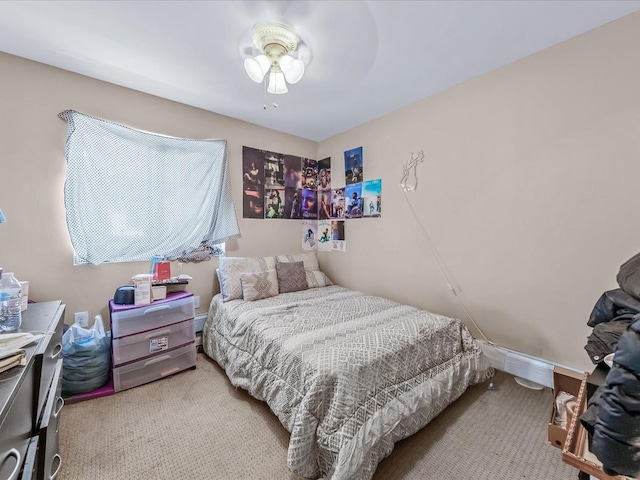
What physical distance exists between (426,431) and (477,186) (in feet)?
5.90

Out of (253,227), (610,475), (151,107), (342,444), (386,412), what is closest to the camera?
(610,475)

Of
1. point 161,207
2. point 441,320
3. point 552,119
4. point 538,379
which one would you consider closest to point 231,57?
point 161,207

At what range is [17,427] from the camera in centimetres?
82

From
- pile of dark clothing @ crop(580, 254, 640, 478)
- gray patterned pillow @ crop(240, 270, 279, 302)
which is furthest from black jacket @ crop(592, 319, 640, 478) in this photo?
gray patterned pillow @ crop(240, 270, 279, 302)

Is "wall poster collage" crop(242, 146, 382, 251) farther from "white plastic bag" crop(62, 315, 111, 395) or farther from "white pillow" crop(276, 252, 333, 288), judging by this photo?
"white plastic bag" crop(62, 315, 111, 395)

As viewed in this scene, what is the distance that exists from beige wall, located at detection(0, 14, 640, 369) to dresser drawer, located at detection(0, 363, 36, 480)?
150 cm

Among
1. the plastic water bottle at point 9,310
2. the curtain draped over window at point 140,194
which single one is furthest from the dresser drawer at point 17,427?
the curtain draped over window at point 140,194

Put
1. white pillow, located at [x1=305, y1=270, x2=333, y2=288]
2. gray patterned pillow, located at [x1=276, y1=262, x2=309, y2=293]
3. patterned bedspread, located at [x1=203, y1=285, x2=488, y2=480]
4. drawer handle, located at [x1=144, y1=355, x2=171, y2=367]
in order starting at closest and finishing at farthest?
patterned bedspread, located at [x1=203, y1=285, x2=488, y2=480] < drawer handle, located at [x1=144, y1=355, x2=171, y2=367] < gray patterned pillow, located at [x1=276, y1=262, x2=309, y2=293] < white pillow, located at [x1=305, y1=270, x2=333, y2=288]

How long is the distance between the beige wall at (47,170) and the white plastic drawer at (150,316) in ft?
1.31

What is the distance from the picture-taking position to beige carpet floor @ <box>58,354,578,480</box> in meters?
1.35

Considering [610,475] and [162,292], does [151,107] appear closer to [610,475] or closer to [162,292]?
[162,292]

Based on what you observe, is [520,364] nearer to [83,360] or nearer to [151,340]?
[151,340]

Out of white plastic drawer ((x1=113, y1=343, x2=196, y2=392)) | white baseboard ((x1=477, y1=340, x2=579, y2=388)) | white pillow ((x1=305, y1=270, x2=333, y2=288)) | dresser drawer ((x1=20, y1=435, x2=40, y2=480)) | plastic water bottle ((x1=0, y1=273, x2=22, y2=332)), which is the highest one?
plastic water bottle ((x1=0, y1=273, x2=22, y2=332))

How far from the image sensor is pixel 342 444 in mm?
1222
